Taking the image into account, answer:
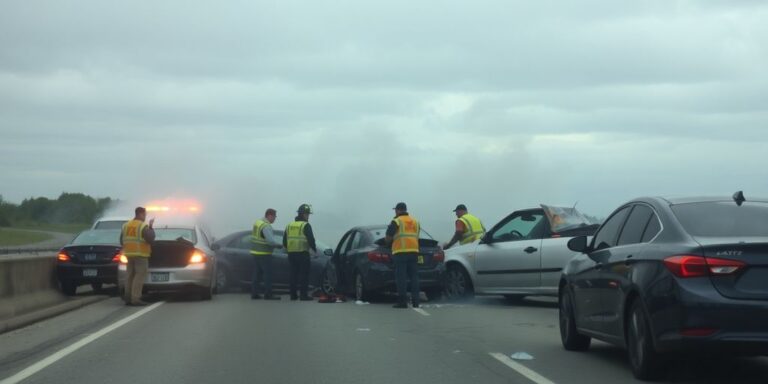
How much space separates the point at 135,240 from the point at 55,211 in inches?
3217

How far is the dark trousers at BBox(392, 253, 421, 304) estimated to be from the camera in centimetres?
1822

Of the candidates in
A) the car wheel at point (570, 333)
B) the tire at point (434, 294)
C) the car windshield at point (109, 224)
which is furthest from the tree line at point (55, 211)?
the car wheel at point (570, 333)

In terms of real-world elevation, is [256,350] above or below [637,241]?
below

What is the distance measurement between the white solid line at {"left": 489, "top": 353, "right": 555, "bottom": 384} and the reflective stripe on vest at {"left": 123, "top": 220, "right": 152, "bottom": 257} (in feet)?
32.1

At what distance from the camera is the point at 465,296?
19391mm

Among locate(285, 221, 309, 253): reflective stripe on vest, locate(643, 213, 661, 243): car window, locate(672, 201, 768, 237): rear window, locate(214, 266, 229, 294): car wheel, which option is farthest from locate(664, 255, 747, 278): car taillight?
locate(214, 266, 229, 294): car wheel

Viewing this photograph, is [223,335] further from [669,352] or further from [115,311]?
[669,352]

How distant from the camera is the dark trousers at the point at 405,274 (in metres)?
18.2

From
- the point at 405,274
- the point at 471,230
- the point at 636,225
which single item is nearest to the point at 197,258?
the point at 405,274

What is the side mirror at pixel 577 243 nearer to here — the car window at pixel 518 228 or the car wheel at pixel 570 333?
the car wheel at pixel 570 333

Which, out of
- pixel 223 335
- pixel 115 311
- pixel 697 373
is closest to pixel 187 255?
pixel 115 311

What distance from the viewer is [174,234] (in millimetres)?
21344

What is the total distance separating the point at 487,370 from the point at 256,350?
116 inches

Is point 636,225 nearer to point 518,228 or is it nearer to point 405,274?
point 518,228
